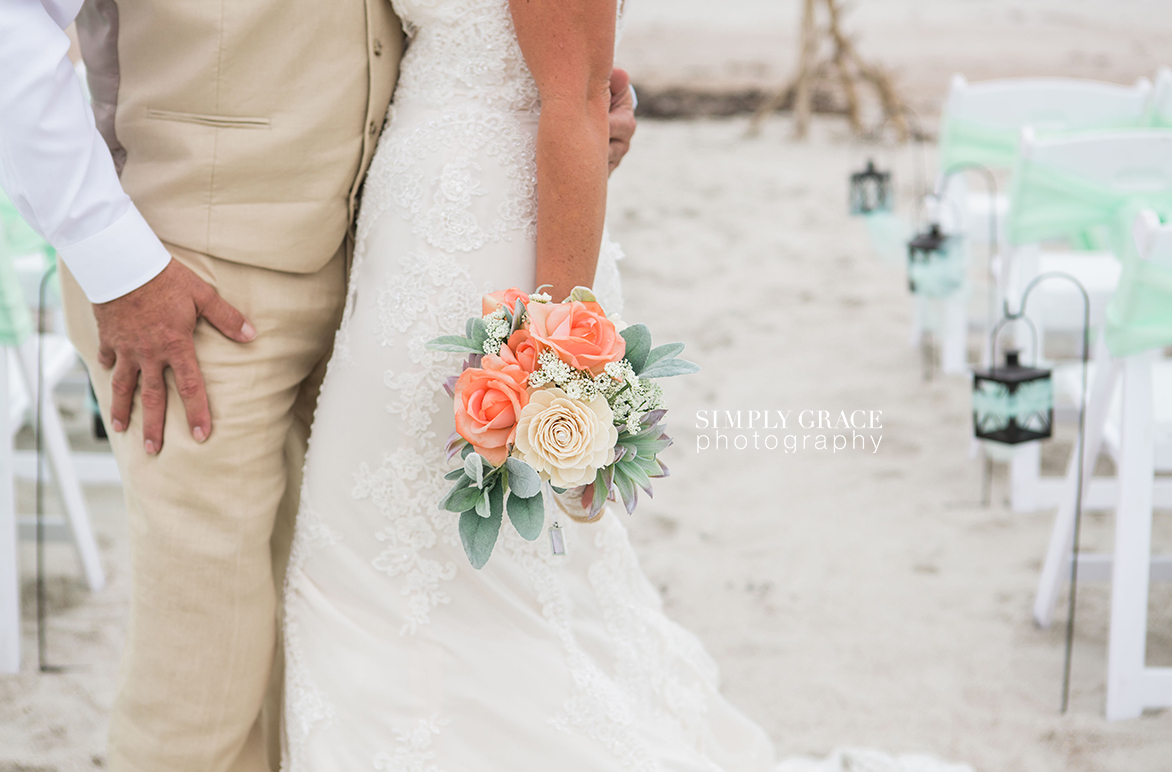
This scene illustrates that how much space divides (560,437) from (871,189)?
3.55 meters

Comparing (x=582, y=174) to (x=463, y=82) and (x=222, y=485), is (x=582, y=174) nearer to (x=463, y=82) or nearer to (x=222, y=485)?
(x=463, y=82)

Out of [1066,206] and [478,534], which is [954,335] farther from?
[478,534]

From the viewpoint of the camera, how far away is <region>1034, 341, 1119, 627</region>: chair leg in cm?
263

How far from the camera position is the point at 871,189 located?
14.6ft

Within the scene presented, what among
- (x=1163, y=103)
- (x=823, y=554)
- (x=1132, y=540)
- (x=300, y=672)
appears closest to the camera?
(x=300, y=672)

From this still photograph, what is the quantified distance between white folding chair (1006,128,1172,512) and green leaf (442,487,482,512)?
1929mm

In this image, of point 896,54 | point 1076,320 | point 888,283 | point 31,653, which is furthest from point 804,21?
point 31,653

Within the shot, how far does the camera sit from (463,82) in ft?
5.07

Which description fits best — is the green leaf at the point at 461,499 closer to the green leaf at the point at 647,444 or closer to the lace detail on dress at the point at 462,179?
the green leaf at the point at 647,444

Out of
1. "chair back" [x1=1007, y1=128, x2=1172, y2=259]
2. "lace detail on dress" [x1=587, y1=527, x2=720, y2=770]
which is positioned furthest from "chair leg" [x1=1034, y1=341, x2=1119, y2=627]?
"lace detail on dress" [x1=587, y1=527, x2=720, y2=770]

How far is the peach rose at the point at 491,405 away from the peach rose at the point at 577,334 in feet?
0.18

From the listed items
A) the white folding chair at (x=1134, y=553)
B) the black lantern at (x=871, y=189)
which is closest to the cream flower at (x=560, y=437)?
the white folding chair at (x=1134, y=553)

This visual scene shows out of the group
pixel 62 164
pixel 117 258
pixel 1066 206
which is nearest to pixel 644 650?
pixel 117 258

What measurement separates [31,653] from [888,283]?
438 centimetres
